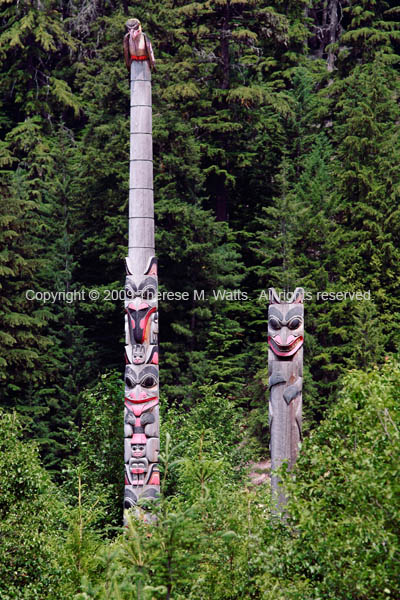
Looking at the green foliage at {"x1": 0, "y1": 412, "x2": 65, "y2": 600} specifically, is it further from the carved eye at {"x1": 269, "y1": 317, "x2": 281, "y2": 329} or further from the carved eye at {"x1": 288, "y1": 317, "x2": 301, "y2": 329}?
the carved eye at {"x1": 288, "y1": 317, "x2": 301, "y2": 329}

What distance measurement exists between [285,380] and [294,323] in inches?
32.8

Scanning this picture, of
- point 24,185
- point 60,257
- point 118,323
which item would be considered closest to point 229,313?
point 118,323

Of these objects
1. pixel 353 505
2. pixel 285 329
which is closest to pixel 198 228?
pixel 285 329

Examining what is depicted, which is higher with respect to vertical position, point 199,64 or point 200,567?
point 199,64

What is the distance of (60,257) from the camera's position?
84.3ft

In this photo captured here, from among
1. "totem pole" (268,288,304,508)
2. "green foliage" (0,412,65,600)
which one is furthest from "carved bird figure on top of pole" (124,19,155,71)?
"green foliage" (0,412,65,600)

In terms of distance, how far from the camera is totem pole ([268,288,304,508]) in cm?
1062

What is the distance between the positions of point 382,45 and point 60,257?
637 inches

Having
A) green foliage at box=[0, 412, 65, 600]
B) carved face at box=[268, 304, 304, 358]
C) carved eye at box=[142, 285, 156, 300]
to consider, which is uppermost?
carved eye at box=[142, 285, 156, 300]

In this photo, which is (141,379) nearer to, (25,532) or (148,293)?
(148,293)

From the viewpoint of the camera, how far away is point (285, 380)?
10750 mm

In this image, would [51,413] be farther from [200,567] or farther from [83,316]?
[200,567]

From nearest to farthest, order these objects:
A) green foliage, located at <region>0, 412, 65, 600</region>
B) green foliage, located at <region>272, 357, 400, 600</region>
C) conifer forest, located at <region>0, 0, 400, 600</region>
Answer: green foliage, located at <region>272, 357, 400, 600</region>
green foliage, located at <region>0, 412, 65, 600</region>
conifer forest, located at <region>0, 0, 400, 600</region>

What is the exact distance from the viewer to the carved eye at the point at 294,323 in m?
10.9
